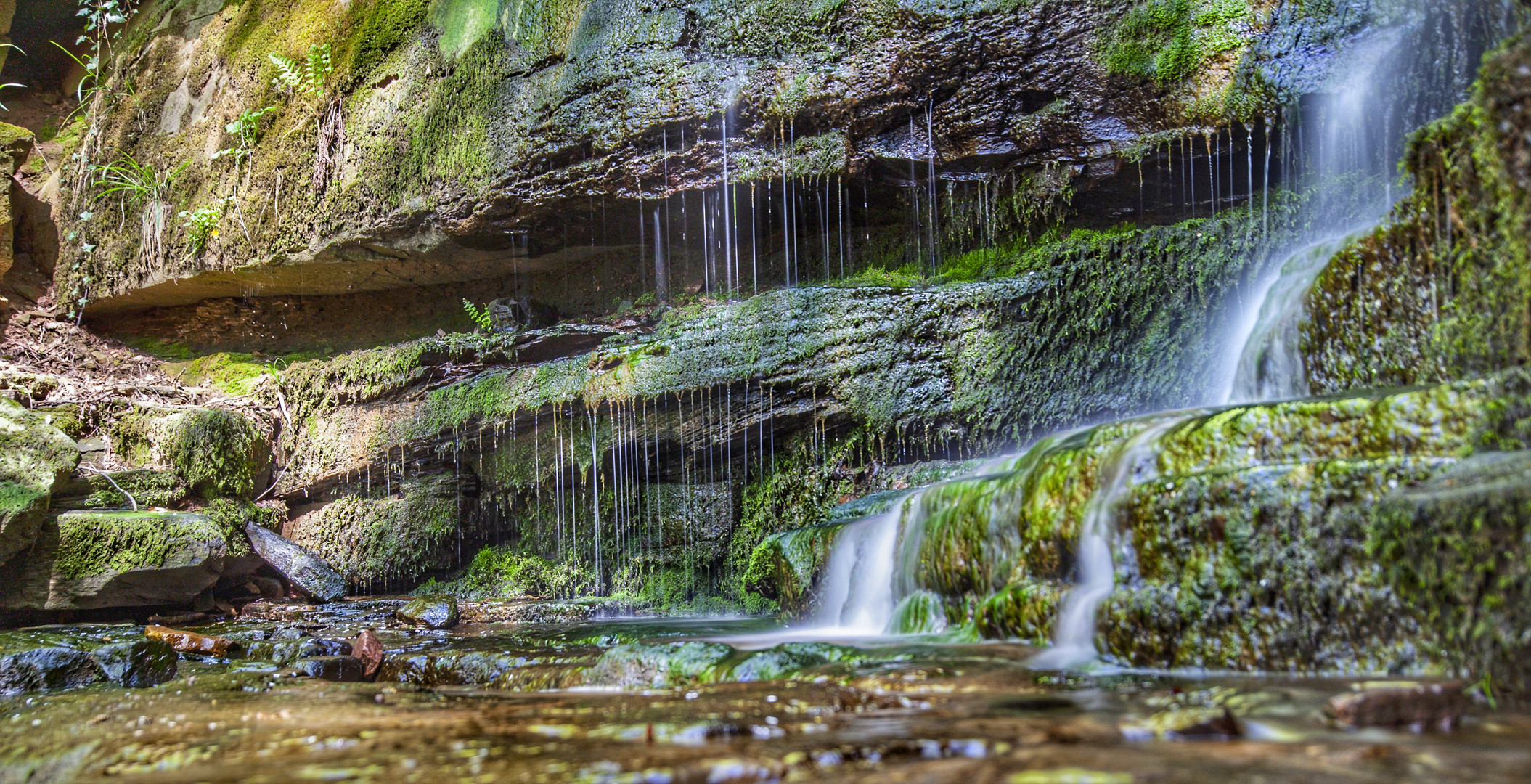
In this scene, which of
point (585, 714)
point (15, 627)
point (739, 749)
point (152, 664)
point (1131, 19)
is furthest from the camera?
point (1131, 19)

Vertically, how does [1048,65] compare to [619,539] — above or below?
above

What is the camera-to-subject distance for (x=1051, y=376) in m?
7.73

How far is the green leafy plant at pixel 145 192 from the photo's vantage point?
10.8m

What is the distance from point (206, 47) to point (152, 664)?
353 inches

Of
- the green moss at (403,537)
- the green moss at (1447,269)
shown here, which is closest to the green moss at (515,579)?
the green moss at (403,537)

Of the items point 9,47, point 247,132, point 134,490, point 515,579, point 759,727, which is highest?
point 9,47

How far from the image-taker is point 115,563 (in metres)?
7.12

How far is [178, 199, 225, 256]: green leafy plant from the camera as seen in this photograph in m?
10.4

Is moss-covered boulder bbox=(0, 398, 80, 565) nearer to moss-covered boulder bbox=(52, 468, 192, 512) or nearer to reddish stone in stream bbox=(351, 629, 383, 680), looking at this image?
moss-covered boulder bbox=(52, 468, 192, 512)

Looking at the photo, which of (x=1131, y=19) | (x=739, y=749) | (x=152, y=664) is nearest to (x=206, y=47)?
(x=152, y=664)

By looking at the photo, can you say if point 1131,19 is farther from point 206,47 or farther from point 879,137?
point 206,47

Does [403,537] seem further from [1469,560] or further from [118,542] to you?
[1469,560]

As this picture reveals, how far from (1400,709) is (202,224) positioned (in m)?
11.8

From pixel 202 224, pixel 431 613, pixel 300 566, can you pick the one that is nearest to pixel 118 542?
pixel 300 566
